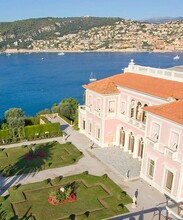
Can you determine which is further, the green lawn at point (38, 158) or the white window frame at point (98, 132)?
the white window frame at point (98, 132)

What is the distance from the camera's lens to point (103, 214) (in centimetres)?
2331

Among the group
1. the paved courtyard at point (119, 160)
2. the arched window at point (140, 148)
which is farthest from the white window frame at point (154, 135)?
the arched window at point (140, 148)

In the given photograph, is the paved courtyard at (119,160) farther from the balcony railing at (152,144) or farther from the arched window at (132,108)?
the arched window at (132,108)

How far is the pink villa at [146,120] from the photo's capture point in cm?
2458

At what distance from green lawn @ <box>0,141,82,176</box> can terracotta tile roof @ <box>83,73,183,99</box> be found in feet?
28.9

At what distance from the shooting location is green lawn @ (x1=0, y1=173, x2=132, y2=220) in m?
23.1

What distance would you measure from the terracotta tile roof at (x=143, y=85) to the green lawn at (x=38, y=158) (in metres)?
8.81

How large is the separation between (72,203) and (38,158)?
10560 millimetres

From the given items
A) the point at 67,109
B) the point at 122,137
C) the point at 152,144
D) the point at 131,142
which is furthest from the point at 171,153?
the point at 67,109

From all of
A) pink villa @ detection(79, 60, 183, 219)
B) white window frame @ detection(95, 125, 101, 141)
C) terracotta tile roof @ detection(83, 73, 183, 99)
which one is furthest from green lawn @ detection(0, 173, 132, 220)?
terracotta tile roof @ detection(83, 73, 183, 99)

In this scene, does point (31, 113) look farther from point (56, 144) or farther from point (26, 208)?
point (26, 208)

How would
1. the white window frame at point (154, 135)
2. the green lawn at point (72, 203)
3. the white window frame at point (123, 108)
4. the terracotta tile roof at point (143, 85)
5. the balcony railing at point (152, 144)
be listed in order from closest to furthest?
1. the green lawn at point (72, 203)
2. the balcony railing at point (152, 144)
3. the white window frame at point (154, 135)
4. the terracotta tile roof at point (143, 85)
5. the white window frame at point (123, 108)

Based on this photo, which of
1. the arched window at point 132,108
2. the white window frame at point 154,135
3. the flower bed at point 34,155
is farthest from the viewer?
the flower bed at point 34,155

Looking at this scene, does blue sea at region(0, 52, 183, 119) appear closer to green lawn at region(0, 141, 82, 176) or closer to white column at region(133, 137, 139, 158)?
green lawn at region(0, 141, 82, 176)
